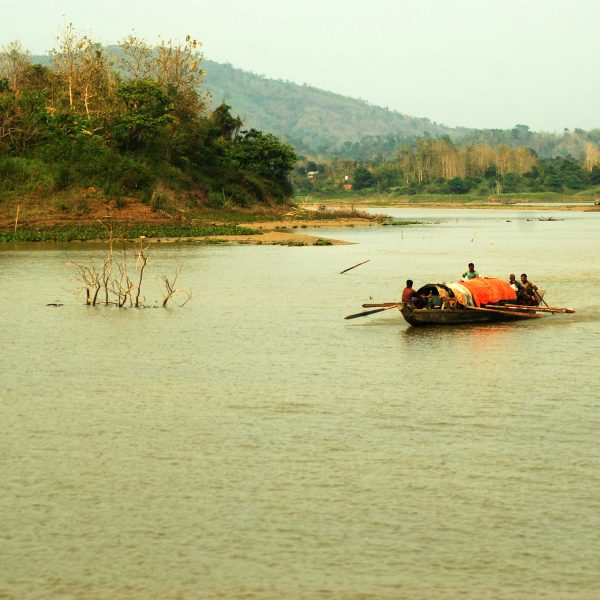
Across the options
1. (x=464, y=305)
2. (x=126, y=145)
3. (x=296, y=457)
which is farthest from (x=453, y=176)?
(x=296, y=457)

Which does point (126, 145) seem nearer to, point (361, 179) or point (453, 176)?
point (361, 179)

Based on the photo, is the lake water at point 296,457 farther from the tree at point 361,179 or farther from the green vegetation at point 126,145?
the tree at point 361,179

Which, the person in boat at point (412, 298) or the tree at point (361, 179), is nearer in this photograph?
the person in boat at point (412, 298)

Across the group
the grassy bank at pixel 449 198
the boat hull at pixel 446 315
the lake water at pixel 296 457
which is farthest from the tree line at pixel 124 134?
the grassy bank at pixel 449 198

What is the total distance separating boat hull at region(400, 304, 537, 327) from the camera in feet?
98.1

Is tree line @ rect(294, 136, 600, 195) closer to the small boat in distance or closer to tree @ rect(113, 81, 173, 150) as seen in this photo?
tree @ rect(113, 81, 173, 150)

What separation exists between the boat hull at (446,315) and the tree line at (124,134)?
1853 inches

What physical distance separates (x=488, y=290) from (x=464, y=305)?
65.3 inches

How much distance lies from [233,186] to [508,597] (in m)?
80.5

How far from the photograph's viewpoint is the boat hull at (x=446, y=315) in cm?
2991

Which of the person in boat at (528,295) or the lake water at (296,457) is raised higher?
the person in boat at (528,295)

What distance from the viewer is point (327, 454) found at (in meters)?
16.8

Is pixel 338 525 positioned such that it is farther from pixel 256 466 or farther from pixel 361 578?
pixel 256 466

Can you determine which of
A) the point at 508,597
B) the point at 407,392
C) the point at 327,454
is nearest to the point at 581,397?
the point at 407,392
